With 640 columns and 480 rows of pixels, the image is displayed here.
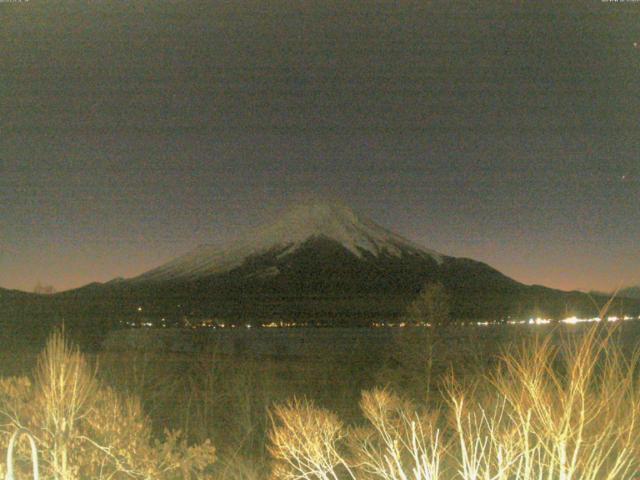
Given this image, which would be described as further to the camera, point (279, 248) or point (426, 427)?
point (279, 248)

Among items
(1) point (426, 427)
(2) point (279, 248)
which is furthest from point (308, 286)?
(1) point (426, 427)

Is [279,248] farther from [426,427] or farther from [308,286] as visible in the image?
[426,427]

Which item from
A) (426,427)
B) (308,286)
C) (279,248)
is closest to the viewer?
(426,427)

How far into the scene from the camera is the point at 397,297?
137 metres

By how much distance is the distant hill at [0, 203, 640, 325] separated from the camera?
11662 cm

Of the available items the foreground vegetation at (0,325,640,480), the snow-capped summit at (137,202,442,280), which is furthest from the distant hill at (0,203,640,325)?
the foreground vegetation at (0,325,640,480)

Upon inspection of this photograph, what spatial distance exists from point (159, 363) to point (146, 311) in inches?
2699

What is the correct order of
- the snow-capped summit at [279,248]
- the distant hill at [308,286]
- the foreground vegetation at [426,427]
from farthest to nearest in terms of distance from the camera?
1. the snow-capped summit at [279,248]
2. the distant hill at [308,286]
3. the foreground vegetation at [426,427]

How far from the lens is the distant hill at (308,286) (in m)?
117

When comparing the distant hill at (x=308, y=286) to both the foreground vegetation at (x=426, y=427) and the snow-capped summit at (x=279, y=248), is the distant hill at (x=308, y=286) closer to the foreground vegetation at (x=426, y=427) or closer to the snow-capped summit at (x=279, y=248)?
the snow-capped summit at (x=279, y=248)

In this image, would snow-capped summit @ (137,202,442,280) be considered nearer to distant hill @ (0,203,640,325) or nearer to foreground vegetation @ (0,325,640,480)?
distant hill @ (0,203,640,325)

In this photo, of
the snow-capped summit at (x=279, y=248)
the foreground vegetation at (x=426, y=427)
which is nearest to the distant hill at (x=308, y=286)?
the snow-capped summit at (x=279, y=248)

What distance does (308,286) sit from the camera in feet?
489

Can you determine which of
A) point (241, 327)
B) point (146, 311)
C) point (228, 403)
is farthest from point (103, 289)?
point (228, 403)
